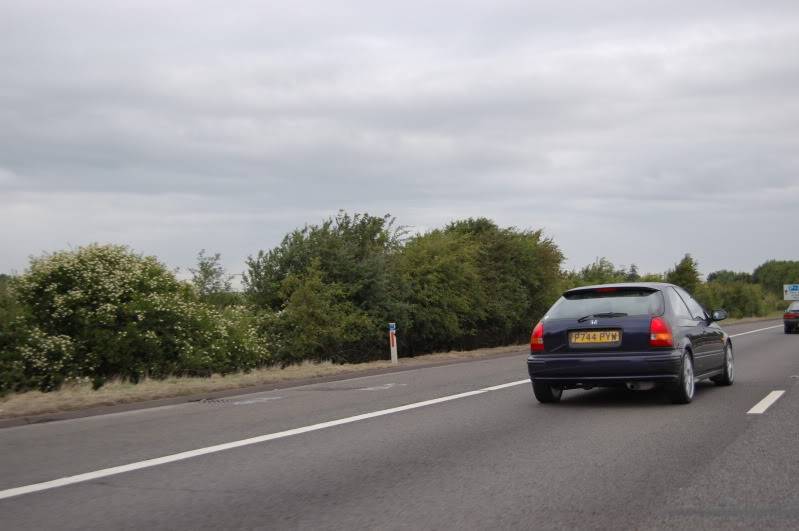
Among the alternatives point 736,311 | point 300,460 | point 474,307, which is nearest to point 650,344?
point 300,460

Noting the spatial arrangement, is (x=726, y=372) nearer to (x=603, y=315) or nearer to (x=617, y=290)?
(x=617, y=290)

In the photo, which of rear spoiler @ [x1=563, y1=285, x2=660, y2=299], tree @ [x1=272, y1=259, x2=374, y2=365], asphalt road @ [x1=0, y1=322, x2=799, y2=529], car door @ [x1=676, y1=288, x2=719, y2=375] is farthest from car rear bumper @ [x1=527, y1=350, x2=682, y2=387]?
tree @ [x1=272, y1=259, x2=374, y2=365]

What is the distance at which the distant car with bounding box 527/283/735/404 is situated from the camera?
35.2ft

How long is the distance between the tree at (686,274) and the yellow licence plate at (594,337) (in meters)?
68.5

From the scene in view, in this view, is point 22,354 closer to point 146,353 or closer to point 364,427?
point 146,353

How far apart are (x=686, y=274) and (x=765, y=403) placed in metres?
69.1

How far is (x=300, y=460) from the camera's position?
769 cm

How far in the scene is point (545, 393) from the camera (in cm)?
1169

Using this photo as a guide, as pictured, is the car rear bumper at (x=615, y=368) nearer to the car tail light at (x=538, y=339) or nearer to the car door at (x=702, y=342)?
the car tail light at (x=538, y=339)

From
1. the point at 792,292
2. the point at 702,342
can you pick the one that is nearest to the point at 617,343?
the point at 702,342

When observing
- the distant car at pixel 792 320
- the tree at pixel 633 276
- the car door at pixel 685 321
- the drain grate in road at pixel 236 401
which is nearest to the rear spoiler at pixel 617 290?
the car door at pixel 685 321

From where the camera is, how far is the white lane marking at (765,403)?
10.3m

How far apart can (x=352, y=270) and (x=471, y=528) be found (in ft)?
77.8

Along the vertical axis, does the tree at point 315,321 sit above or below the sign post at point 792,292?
below
